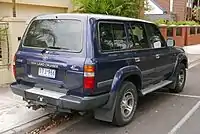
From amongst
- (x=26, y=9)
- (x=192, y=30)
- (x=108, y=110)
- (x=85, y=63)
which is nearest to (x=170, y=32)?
(x=192, y=30)

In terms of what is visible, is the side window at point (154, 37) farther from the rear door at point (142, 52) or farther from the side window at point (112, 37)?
the side window at point (112, 37)

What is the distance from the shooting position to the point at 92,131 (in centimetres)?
543

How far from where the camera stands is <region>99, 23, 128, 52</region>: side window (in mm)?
5203

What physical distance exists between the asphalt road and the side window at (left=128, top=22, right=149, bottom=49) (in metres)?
1.36

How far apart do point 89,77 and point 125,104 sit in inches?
46.0

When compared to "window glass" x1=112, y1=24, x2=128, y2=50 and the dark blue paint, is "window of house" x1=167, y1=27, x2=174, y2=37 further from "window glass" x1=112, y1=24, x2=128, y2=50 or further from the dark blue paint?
"window glass" x1=112, y1=24, x2=128, y2=50

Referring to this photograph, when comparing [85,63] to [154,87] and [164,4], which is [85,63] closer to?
[154,87]

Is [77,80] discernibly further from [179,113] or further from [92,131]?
[179,113]

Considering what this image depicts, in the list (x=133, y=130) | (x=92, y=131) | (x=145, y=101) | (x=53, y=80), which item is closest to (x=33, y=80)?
(x=53, y=80)

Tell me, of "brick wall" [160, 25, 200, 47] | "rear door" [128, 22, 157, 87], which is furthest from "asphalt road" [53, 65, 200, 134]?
"brick wall" [160, 25, 200, 47]

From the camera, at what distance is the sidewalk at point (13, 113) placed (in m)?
5.54

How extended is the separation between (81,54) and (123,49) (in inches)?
39.8

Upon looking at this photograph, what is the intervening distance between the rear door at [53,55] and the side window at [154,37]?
2092 mm

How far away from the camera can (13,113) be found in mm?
6062
